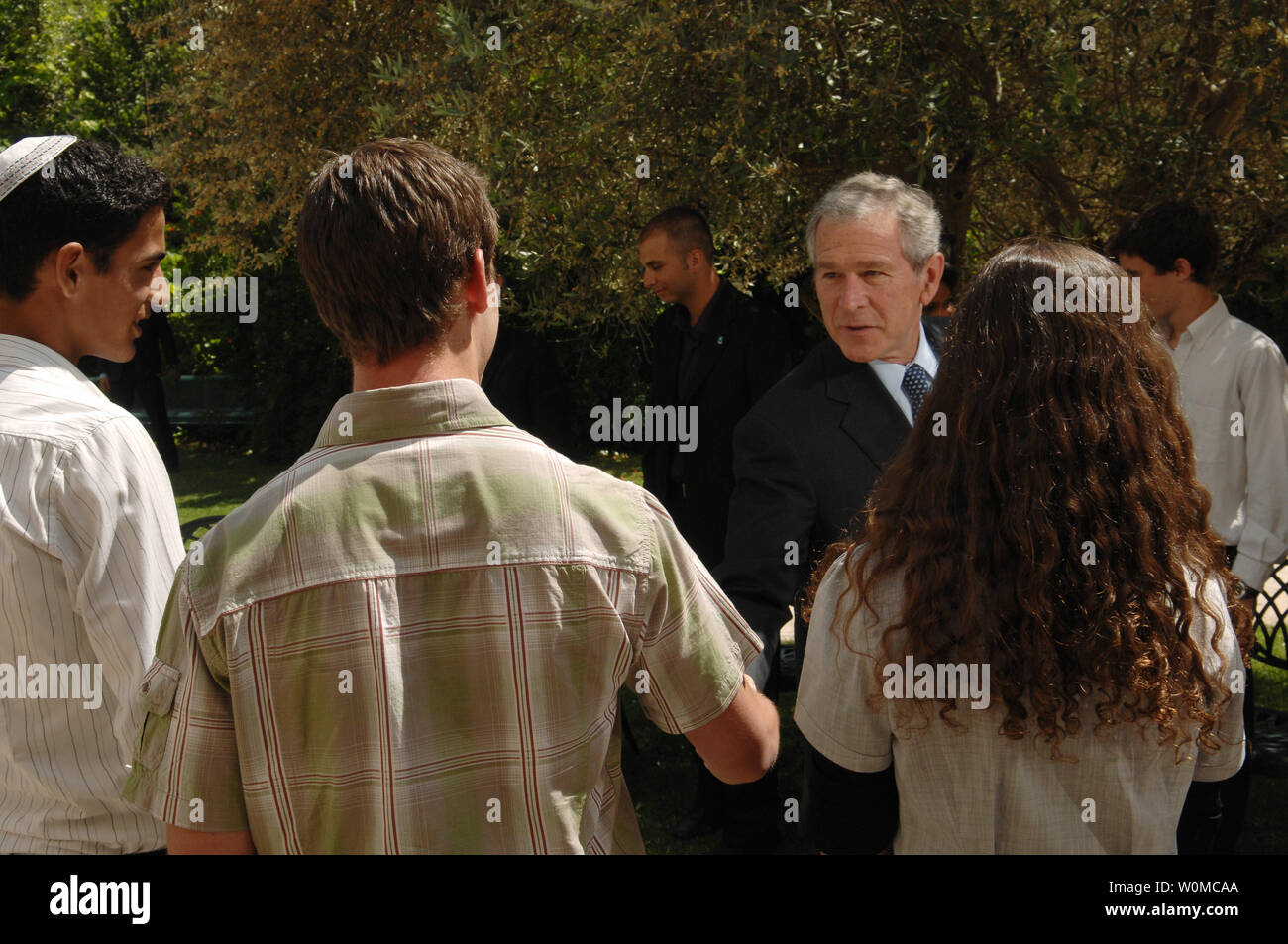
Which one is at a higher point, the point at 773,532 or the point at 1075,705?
the point at 773,532

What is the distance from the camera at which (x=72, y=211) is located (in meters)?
2.03

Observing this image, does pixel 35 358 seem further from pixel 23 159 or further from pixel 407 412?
pixel 407 412

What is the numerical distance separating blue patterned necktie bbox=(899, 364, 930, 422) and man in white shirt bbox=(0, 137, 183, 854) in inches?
72.9

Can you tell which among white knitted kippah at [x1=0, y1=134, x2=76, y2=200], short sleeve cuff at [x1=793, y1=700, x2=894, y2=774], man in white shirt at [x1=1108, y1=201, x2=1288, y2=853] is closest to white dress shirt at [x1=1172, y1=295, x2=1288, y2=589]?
man in white shirt at [x1=1108, y1=201, x2=1288, y2=853]

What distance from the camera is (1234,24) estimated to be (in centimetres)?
405

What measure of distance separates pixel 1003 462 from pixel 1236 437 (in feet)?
8.99

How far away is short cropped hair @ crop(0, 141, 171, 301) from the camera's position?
78.5 inches

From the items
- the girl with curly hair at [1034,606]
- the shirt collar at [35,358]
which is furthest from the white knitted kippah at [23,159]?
the girl with curly hair at [1034,606]

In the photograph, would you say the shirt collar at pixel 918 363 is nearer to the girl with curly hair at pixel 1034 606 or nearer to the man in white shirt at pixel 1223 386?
the girl with curly hair at pixel 1034 606

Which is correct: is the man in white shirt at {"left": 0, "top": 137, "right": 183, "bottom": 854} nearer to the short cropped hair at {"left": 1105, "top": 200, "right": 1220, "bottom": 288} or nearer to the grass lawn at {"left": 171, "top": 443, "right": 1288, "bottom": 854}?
the grass lawn at {"left": 171, "top": 443, "right": 1288, "bottom": 854}

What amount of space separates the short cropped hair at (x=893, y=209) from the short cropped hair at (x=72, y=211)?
5.63 feet

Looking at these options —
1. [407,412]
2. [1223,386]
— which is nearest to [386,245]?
[407,412]
